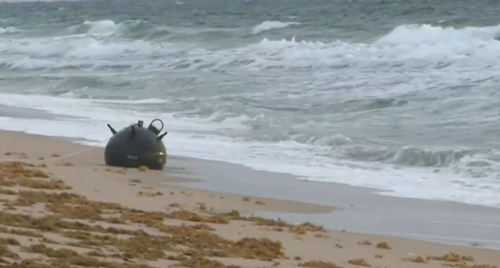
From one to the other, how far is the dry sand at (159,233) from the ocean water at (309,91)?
2.62 m

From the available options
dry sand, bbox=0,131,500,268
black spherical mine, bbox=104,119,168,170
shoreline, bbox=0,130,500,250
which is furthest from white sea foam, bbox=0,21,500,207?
dry sand, bbox=0,131,500,268

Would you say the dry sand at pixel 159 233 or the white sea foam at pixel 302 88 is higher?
the white sea foam at pixel 302 88

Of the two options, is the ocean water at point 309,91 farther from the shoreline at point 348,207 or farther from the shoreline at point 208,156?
the shoreline at point 348,207

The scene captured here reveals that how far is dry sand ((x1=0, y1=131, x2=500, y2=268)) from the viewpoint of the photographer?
8656 mm

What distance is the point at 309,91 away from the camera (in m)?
27.8

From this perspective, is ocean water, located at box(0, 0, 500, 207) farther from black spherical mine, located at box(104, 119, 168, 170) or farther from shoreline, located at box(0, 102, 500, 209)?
black spherical mine, located at box(104, 119, 168, 170)

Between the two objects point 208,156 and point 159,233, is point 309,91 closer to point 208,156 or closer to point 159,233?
point 208,156

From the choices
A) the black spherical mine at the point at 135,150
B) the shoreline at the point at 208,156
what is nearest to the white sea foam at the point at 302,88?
the shoreline at the point at 208,156

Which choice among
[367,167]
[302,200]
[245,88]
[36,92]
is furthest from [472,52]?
[302,200]

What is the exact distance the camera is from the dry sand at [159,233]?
8656 millimetres

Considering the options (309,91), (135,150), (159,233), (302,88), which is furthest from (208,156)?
(302,88)

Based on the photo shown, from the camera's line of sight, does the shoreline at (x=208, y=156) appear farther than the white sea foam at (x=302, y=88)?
No

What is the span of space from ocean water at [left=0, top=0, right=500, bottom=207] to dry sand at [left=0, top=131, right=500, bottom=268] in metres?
2.62

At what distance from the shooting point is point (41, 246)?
8.44m
